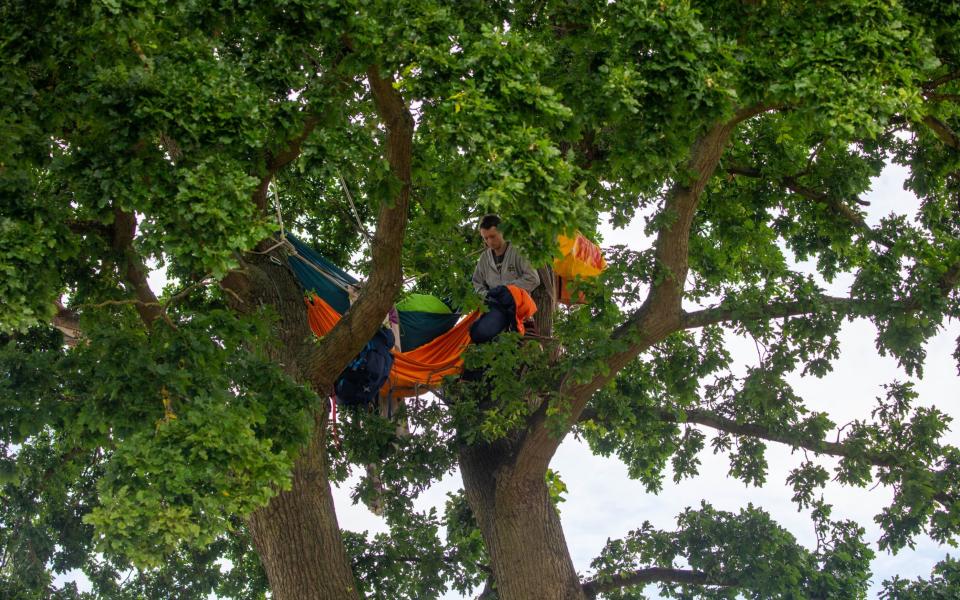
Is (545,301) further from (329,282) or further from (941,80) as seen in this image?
(941,80)

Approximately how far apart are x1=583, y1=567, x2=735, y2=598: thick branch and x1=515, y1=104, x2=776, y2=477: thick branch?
1.73 meters

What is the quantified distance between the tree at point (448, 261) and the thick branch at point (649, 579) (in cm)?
4

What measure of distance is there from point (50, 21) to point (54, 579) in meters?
5.82

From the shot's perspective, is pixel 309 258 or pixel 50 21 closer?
pixel 50 21

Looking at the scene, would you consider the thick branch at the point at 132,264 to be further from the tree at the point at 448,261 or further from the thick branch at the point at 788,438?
the thick branch at the point at 788,438

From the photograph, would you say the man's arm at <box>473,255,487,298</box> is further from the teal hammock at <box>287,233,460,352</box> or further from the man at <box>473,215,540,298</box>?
the teal hammock at <box>287,233,460,352</box>

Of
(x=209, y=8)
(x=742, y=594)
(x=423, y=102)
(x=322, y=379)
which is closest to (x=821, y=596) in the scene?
(x=742, y=594)

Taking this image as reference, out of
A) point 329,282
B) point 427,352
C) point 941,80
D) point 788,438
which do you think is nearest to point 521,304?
point 427,352

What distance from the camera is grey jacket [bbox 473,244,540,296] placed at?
362 inches

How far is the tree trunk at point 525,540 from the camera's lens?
884cm

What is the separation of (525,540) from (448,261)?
2268 mm

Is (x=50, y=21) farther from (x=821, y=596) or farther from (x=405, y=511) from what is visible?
(x=821, y=596)

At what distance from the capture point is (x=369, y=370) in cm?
864

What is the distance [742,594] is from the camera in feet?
35.2
